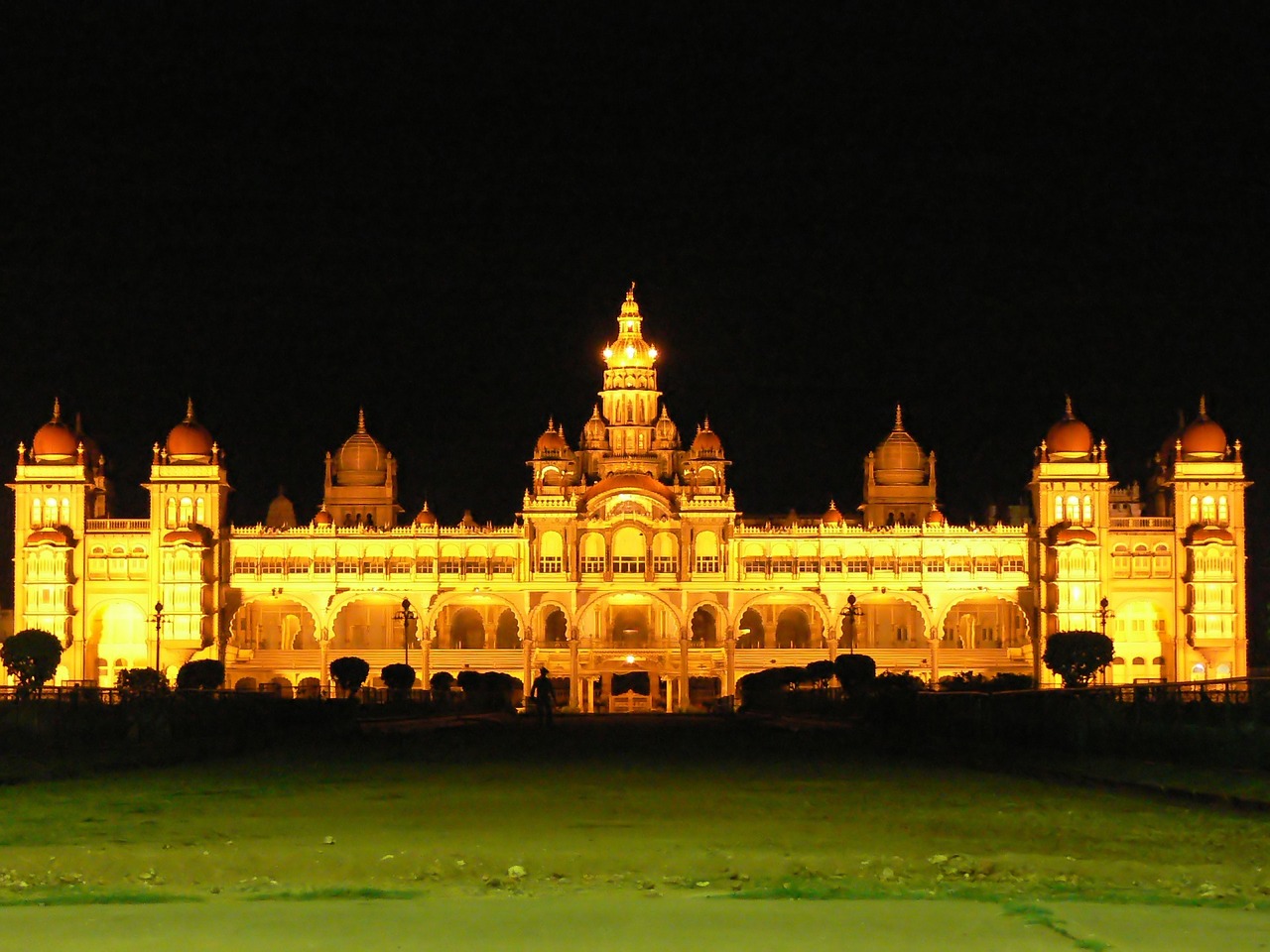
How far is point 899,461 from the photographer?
111m

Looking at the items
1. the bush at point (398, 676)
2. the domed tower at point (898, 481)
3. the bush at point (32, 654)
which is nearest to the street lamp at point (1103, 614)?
the domed tower at point (898, 481)

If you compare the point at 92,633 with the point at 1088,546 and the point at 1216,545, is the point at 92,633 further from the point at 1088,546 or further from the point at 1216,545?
the point at 1216,545

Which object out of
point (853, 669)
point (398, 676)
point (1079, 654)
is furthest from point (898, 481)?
point (398, 676)

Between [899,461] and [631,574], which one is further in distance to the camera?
[899,461]

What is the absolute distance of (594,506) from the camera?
327 ft

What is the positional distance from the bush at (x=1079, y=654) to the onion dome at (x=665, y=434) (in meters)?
32.9

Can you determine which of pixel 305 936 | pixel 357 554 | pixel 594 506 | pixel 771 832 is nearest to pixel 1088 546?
pixel 594 506

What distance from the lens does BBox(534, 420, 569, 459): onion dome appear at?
11050 centimetres

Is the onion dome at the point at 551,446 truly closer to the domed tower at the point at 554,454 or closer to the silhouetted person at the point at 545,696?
the domed tower at the point at 554,454

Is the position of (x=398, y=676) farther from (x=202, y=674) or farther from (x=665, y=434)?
(x=665, y=434)

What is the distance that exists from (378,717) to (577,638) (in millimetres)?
42453

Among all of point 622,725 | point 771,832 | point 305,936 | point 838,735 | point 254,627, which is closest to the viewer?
point 305,936

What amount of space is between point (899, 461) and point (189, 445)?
122 ft

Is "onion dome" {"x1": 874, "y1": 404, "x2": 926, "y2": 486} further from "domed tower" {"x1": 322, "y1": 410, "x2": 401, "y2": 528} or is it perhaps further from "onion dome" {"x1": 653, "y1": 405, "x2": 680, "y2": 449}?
"domed tower" {"x1": 322, "y1": 410, "x2": 401, "y2": 528}
